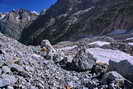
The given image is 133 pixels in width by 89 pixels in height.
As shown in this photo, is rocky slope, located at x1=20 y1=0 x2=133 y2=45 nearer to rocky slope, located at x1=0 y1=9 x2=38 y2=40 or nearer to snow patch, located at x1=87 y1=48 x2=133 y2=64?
rocky slope, located at x1=0 y1=9 x2=38 y2=40

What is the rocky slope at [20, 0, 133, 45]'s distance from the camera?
86688 mm

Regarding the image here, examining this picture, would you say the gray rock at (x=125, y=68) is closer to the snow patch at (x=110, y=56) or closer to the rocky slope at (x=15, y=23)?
the snow patch at (x=110, y=56)

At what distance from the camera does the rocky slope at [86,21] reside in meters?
86.7

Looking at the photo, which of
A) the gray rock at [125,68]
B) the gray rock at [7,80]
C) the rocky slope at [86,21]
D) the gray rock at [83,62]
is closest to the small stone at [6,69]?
the gray rock at [7,80]

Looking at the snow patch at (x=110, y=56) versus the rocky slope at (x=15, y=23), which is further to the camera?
the rocky slope at (x=15, y=23)

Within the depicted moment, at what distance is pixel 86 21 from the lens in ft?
337

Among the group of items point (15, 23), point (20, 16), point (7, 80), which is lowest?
point (7, 80)

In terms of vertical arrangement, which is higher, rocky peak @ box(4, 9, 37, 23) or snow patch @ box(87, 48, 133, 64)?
rocky peak @ box(4, 9, 37, 23)

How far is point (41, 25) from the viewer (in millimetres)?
144500

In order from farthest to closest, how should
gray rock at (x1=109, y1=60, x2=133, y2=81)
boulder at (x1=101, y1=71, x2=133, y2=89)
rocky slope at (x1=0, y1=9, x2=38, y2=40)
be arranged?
rocky slope at (x1=0, y1=9, x2=38, y2=40) → gray rock at (x1=109, y1=60, x2=133, y2=81) → boulder at (x1=101, y1=71, x2=133, y2=89)

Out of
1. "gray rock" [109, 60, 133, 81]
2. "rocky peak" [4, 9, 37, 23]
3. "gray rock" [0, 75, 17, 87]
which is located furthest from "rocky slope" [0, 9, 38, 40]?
"gray rock" [0, 75, 17, 87]

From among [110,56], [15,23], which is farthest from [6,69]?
[15,23]

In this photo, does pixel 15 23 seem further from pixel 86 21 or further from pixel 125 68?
pixel 125 68

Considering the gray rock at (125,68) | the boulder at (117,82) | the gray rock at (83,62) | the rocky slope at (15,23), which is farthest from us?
the rocky slope at (15,23)
